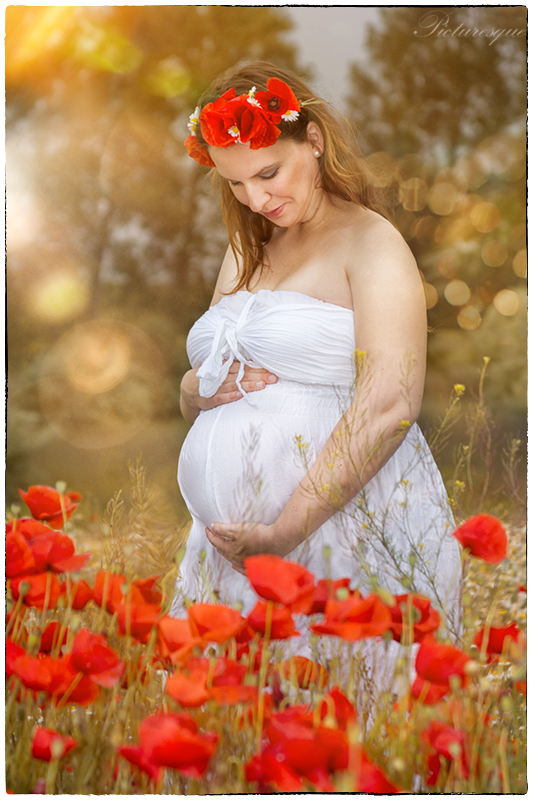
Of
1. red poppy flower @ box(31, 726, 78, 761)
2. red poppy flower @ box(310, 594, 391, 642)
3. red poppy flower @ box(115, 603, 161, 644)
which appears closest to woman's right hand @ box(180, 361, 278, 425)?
red poppy flower @ box(115, 603, 161, 644)

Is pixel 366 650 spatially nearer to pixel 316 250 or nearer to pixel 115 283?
pixel 316 250

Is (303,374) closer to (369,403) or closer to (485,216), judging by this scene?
(369,403)

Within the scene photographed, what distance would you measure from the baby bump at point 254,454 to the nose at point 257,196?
18.4 inches

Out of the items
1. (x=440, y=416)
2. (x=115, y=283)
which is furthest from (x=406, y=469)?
(x=115, y=283)

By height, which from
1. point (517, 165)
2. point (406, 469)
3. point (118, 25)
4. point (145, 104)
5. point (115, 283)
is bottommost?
point (406, 469)

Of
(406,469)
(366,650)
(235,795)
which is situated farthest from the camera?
(406,469)

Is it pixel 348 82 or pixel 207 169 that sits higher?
pixel 348 82

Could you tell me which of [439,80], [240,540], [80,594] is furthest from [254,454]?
[439,80]

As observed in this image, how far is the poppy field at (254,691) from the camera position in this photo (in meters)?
0.88

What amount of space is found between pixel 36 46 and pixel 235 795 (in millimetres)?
1735

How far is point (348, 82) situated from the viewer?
1678 mm

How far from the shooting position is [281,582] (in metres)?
0.99

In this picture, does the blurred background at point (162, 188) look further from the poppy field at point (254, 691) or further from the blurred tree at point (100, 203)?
the poppy field at point (254, 691)

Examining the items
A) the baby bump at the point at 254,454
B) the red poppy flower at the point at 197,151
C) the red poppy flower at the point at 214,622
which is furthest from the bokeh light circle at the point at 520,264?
the red poppy flower at the point at 214,622
